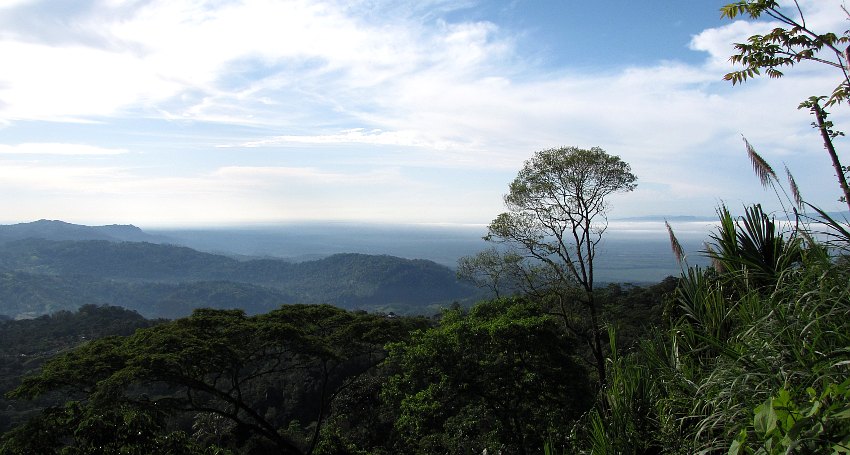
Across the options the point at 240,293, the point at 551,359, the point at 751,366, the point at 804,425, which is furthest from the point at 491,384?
the point at 240,293

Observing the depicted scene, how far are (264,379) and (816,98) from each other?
33.5m

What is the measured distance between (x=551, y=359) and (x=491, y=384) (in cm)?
142

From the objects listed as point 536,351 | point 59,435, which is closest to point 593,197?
point 536,351

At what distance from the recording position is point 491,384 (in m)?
10.9

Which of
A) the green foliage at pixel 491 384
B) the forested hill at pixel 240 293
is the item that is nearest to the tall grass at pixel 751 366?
the green foliage at pixel 491 384

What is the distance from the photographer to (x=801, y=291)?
3.07 metres

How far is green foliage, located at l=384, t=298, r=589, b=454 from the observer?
35.0 feet

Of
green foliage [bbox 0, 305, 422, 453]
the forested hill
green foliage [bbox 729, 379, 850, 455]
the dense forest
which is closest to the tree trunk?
the dense forest

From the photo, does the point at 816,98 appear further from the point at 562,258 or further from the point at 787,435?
the point at 562,258

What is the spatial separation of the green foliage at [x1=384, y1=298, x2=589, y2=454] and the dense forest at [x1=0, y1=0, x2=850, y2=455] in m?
0.04

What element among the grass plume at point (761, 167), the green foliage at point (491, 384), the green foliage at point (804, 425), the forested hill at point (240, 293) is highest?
the grass plume at point (761, 167)

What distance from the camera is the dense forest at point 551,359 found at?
2.77 m

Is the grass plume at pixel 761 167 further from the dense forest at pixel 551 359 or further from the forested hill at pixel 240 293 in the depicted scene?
the forested hill at pixel 240 293

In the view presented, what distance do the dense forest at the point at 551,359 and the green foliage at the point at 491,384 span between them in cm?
4
